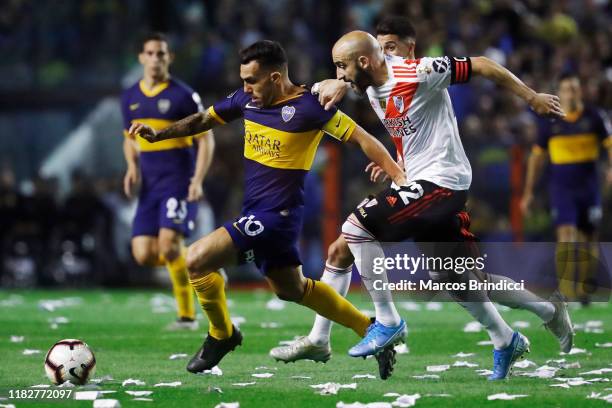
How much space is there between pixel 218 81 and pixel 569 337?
10756 millimetres

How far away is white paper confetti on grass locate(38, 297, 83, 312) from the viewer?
1329 cm

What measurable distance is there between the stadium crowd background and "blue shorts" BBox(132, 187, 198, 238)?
5.70 m

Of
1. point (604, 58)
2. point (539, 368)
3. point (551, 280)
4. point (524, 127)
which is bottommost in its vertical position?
point (539, 368)

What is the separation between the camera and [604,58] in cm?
1809

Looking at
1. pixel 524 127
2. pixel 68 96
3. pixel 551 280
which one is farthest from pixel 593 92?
pixel 68 96

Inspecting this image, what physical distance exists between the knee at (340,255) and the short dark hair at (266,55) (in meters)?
1.19

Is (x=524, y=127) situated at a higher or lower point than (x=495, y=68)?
higher

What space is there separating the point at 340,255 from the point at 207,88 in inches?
412

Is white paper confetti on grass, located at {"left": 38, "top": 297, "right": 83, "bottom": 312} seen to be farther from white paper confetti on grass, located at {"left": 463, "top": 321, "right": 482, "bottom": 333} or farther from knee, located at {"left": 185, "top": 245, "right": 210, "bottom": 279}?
knee, located at {"left": 185, "top": 245, "right": 210, "bottom": 279}

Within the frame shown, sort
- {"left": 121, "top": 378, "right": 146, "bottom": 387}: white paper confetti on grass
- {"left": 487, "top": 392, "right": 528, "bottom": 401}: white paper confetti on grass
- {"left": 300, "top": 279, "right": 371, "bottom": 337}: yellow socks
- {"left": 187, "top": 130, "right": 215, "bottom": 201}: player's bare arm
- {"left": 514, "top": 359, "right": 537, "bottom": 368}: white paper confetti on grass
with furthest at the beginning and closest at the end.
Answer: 1. {"left": 187, "top": 130, "right": 215, "bottom": 201}: player's bare arm
2. {"left": 514, "top": 359, "right": 537, "bottom": 368}: white paper confetti on grass
3. {"left": 300, "top": 279, "right": 371, "bottom": 337}: yellow socks
4. {"left": 121, "top": 378, "right": 146, "bottom": 387}: white paper confetti on grass
5. {"left": 487, "top": 392, "right": 528, "bottom": 401}: white paper confetti on grass

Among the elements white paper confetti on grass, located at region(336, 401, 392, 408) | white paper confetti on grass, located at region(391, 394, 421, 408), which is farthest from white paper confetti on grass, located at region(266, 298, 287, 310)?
white paper confetti on grass, located at region(336, 401, 392, 408)

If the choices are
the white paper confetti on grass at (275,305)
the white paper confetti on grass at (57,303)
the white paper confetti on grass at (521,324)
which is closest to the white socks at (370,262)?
the white paper confetti on grass at (521,324)

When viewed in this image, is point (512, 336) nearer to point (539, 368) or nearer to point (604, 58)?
point (539, 368)

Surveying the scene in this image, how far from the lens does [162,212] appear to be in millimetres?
10820
